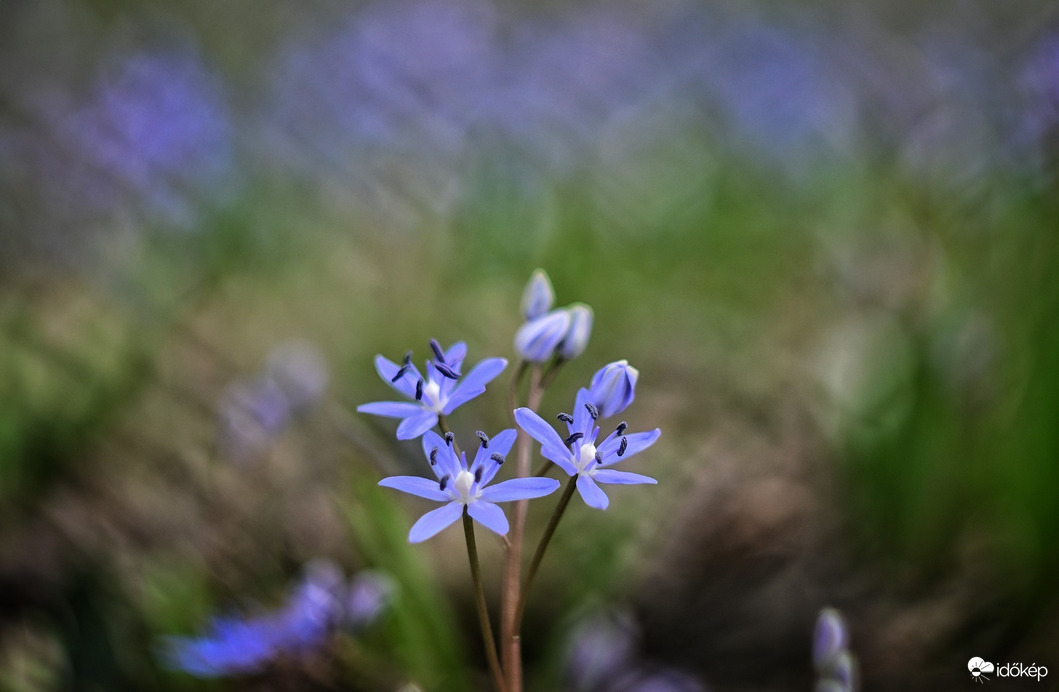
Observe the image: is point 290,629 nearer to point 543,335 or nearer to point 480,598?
point 480,598

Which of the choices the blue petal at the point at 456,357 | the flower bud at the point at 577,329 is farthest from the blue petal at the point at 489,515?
the flower bud at the point at 577,329

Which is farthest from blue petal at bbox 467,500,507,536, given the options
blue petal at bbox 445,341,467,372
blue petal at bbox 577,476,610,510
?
blue petal at bbox 445,341,467,372

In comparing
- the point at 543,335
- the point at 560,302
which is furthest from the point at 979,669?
the point at 560,302

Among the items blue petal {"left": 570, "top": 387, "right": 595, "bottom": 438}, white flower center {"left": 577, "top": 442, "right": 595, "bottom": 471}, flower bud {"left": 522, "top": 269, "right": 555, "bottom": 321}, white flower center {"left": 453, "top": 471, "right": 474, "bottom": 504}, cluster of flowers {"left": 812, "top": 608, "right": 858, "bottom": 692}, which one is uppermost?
flower bud {"left": 522, "top": 269, "right": 555, "bottom": 321}

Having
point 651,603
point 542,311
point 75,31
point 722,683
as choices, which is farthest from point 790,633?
point 75,31

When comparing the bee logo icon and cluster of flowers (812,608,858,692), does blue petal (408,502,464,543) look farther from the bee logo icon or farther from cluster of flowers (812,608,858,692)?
the bee logo icon

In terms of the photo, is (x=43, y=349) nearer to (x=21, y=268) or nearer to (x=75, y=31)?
(x=21, y=268)

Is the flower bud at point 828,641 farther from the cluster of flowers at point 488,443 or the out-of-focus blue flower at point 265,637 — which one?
the out-of-focus blue flower at point 265,637
